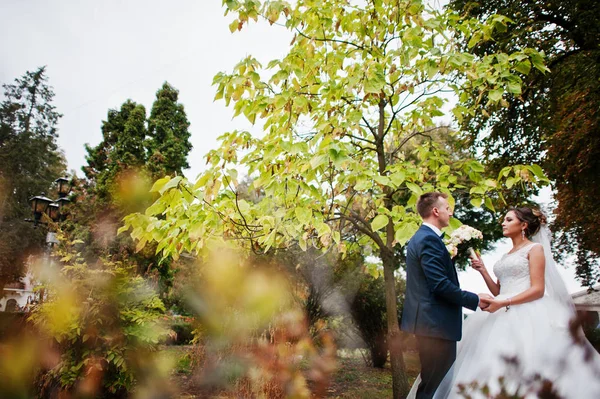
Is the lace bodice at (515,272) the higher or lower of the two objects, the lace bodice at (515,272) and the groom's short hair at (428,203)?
the lower

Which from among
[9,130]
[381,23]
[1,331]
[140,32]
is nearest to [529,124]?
[381,23]

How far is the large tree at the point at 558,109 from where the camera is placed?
24.7ft

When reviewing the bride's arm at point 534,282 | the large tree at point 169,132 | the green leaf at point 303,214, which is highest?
the large tree at point 169,132

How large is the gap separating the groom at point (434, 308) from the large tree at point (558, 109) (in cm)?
Answer: 551

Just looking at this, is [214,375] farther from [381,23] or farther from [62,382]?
[381,23]

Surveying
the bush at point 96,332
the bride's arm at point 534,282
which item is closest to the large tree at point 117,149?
the bush at point 96,332

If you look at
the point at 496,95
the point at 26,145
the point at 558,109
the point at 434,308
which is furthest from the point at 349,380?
the point at 26,145

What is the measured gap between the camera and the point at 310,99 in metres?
4.44

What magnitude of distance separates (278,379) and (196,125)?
56.0ft

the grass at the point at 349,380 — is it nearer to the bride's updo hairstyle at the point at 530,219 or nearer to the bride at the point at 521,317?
the bride at the point at 521,317

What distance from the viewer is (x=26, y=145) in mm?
22719

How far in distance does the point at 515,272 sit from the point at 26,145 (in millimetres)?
27548

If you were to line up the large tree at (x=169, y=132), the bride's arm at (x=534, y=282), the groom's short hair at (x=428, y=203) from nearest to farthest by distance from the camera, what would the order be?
1. the groom's short hair at (x=428, y=203)
2. the bride's arm at (x=534, y=282)
3. the large tree at (x=169, y=132)

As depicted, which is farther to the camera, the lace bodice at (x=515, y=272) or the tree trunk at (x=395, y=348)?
the tree trunk at (x=395, y=348)
